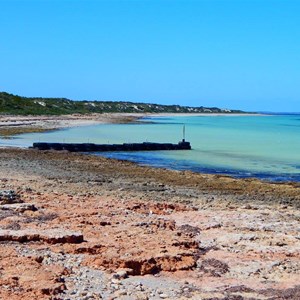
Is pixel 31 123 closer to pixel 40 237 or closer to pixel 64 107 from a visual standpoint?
pixel 64 107

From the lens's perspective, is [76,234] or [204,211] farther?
[204,211]

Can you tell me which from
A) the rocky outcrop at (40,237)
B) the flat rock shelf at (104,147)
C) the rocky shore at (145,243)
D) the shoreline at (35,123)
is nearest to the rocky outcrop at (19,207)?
the rocky shore at (145,243)

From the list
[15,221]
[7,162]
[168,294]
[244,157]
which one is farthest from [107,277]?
[244,157]

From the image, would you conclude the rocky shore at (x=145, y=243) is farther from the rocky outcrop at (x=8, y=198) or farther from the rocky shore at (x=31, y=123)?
the rocky shore at (x=31, y=123)

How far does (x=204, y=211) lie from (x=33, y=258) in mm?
5625

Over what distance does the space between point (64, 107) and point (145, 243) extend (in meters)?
102

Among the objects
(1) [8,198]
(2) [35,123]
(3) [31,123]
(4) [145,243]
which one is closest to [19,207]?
(1) [8,198]

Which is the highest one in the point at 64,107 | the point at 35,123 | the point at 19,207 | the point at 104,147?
the point at 64,107

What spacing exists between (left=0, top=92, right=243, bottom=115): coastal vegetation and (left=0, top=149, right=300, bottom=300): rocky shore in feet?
213

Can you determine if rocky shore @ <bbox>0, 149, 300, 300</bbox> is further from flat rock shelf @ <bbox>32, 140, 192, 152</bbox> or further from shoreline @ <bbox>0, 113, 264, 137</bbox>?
shoreline @ <bbox>0, 113, 264, 137</bbox>

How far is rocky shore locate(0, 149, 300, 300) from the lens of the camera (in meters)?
7.46

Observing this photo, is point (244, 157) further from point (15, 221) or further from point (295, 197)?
point (15, 221)

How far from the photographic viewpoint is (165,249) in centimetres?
905

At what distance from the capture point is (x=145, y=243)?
9391 millimetres
